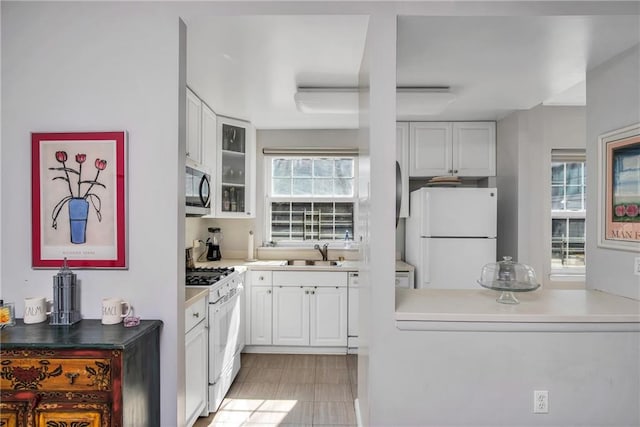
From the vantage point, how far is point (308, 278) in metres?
3.55

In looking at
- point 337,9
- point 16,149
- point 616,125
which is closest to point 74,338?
point 16,149

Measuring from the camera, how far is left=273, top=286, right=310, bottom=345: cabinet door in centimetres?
356

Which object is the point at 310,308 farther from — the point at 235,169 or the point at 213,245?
the point at 235,169

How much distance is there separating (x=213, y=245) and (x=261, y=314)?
94cm

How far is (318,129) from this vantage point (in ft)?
13.7

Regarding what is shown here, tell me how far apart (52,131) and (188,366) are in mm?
1467

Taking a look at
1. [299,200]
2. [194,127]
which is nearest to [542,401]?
[194,127]

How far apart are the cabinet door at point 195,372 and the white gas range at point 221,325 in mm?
88

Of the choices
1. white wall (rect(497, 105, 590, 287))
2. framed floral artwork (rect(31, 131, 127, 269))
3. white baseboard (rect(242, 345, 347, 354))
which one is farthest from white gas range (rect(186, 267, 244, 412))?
white wall (rect(497, 105, 590, 287))

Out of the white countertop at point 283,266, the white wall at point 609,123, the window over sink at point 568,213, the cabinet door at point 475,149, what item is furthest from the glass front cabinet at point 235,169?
the window over sink at point 568,213

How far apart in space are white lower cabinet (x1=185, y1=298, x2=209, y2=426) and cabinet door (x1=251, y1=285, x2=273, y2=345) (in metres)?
1.11

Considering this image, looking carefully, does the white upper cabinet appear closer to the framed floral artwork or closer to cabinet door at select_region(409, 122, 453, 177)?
cabinet door at select_region(409, 122, 453, 177)

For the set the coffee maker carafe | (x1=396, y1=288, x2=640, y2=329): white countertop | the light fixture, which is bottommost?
(x1=396, y1=288, x2=640, y2=329): white countertop

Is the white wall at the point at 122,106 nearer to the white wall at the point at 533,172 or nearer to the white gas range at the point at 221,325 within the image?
the white gas range at the point at 221,325
